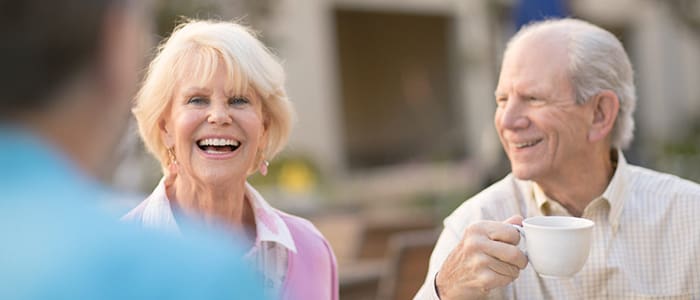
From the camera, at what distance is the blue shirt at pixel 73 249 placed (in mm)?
789

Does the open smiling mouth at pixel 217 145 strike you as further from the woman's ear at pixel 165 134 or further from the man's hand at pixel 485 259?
the man's hand at pixel 485 259

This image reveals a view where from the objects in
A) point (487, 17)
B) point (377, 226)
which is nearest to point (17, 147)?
point (377, 226)

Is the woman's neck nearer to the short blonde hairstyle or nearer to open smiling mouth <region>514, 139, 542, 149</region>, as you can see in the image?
the short blonde hairstyle

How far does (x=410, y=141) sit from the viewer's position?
16297 mm

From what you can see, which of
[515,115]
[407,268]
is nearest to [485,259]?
[515,115]

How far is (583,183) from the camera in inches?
86.7

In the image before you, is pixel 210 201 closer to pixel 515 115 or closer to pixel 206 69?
pixel 206 69

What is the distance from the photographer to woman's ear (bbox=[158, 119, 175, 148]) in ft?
6.17

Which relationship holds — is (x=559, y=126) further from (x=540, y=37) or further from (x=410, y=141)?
(x=410, y=141)

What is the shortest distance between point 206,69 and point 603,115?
1058mm

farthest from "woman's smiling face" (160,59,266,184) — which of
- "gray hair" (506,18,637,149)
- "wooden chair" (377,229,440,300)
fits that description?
Answer: "wooden chair" (377,229,440,300)

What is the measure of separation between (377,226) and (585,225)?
251 centimetres

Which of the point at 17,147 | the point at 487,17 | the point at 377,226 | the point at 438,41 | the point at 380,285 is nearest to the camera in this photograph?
the point at 17,147

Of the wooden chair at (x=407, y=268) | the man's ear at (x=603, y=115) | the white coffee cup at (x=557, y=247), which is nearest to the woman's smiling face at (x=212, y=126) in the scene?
the white coffee cup at (x=557, y=247)
